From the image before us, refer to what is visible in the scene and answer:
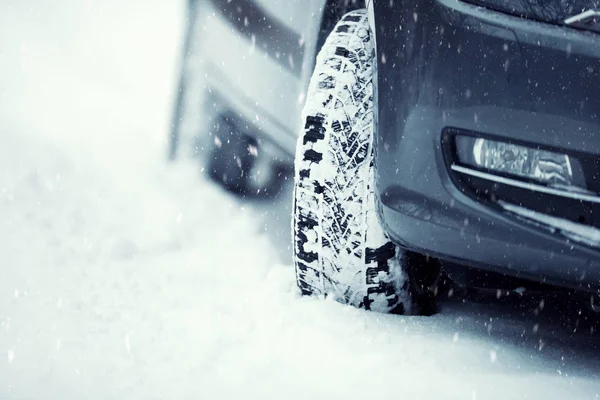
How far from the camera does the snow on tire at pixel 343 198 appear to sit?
1.75 metres

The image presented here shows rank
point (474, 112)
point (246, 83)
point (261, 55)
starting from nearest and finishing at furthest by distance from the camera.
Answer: point (474, 112) → point (261, 55) → point (246, 83)

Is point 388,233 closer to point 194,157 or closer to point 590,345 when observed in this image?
point 590,345

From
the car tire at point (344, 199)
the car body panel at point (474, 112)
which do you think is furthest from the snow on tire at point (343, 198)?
the car body panel at point (474, 112)

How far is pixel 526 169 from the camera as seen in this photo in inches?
58.0

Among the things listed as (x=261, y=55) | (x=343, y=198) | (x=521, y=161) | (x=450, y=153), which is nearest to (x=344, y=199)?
(x=343, y=198)

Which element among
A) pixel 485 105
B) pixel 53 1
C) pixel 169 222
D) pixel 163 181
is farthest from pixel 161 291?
pixel 53 1

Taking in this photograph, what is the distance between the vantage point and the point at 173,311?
1788 mm

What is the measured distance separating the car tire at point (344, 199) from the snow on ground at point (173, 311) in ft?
0.24

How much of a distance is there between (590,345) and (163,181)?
1796 mm

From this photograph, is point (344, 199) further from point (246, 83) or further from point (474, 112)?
point (246, 83)

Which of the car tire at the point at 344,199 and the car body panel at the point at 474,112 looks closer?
the car body panel at the point at 474,112

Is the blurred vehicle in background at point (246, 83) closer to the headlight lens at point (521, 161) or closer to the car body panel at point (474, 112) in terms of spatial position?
the car body panel at point (474, 112)

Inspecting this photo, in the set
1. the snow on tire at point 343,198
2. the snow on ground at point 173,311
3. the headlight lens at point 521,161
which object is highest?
the headlight lens at point 521,161

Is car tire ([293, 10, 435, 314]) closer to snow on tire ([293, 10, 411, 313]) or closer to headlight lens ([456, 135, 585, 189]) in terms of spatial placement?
snow on tire ([293, 10, 411, 313])
